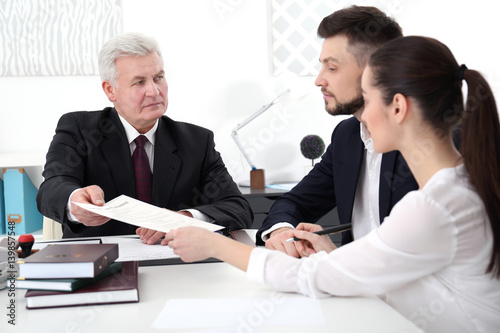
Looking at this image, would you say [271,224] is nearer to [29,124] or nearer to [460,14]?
[29,124]

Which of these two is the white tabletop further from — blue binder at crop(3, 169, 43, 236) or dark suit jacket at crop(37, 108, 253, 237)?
blue binder at crop(3, 169, 43, 236)

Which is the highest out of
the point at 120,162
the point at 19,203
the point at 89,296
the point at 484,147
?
the point at 484,147

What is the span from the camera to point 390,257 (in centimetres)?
96

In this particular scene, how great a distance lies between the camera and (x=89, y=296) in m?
1.03

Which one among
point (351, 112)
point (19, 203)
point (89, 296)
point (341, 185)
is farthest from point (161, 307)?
point (19, 203)

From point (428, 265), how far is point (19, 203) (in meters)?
2.35

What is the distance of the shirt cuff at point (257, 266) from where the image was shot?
3.55 ft

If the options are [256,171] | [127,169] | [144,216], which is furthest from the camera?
[256,171]

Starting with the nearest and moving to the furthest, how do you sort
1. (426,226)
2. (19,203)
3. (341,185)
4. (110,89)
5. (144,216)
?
(426,226) < (144,216) < (341,185) < (110,89) < (19,203)

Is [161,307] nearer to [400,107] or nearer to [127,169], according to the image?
[400,107]

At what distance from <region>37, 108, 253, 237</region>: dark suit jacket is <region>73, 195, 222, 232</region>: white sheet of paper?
1.18 ft

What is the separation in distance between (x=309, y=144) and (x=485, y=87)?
6.73 feet

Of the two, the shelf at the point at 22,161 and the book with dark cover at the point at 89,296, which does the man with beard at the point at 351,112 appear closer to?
the book with dark cover at the point at 89,296

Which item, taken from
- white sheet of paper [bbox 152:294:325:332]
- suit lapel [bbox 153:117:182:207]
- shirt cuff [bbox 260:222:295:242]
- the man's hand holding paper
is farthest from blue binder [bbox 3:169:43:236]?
white sheet of paper [bbox 152:294:325:332]
